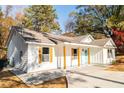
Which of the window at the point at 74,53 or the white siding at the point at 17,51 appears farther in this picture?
the window at the point at 74,53

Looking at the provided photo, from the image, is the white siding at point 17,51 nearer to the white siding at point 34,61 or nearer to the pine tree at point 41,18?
the white siding at point 34,61

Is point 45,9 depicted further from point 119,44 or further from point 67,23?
point 119,44

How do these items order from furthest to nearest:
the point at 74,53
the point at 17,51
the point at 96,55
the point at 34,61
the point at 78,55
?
the point at 96,55, the point at 74,53, the point at 78,55, the point at 17,51, the point at 34,61

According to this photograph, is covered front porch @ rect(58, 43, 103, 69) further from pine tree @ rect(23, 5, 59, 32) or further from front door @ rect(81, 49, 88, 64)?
pine tree @ rect(23, 5, 59, 32)

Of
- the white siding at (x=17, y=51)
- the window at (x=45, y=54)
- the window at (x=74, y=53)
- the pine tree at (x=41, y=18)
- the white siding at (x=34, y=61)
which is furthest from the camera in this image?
the pine tree at (x=41, y=18)

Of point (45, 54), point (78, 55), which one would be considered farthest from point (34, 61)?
point (78, 55)

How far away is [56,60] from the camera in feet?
56.2

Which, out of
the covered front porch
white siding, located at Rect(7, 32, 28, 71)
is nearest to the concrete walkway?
white siding, located at Rect(7, 32, 28, 71)

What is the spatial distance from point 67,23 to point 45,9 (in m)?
8.68

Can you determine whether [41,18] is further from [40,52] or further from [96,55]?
[40,52]

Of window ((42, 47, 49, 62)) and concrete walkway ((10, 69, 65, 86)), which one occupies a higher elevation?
window ((42, 47, 49, 62))

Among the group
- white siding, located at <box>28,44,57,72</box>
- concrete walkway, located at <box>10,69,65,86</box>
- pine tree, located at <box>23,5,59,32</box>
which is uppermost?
pine tree, located at <box>23,5,59,32</box>

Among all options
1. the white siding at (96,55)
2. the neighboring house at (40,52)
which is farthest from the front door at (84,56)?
the white siding at (96,55)

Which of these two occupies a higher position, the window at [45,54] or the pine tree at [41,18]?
the pine tree at [41,18]
